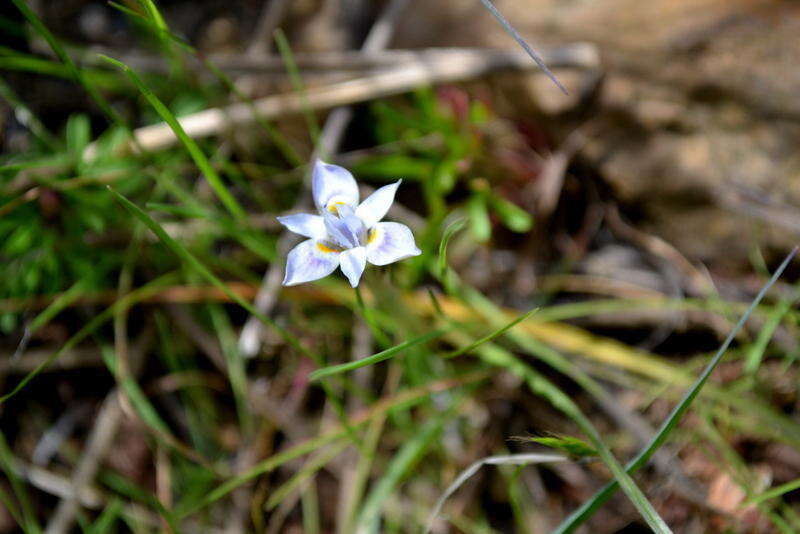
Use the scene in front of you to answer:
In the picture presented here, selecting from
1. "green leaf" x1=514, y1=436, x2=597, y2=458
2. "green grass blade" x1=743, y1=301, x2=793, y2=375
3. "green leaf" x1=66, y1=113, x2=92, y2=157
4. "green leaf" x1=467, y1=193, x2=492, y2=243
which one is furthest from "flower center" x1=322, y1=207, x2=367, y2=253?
"green leaf" x1=66, y1=113, x2=92, y2=157

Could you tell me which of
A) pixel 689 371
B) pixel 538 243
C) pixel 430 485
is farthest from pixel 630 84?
pixel 430 485

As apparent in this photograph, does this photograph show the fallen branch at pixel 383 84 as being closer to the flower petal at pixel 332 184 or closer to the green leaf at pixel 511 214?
the green leaf at pixel 511 214

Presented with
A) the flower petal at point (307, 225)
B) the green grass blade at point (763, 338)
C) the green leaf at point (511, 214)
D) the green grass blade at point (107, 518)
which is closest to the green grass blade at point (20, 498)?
the green grass blade at point (107, 518)

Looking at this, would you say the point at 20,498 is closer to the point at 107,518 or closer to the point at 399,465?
the point at 107,518

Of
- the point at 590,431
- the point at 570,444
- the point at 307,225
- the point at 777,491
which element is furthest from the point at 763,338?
the point at 307,225

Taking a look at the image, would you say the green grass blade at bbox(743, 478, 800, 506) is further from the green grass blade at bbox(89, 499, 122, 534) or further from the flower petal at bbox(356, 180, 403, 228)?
the green grass blade at bbox(89, 499, 122, 534)

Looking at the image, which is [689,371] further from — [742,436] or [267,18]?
[267,18]
